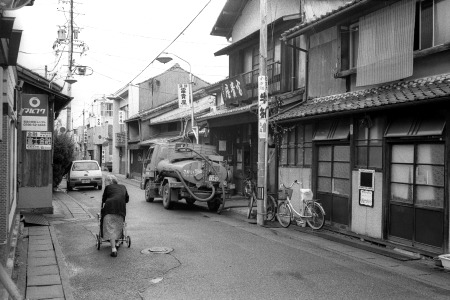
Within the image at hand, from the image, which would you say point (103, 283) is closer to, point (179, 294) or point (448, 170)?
point (179, 294)

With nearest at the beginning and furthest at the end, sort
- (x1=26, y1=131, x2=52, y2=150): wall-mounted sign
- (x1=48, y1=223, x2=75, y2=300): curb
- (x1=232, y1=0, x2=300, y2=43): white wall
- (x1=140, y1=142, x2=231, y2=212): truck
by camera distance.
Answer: (x1=48, y1=223, x2=75, y2=300): curb < (x1=26, y1=131, x2=52, y2=150): wall-mounted sign < (x1=140, y1=142, x2=231, y2=212): truck < (x1=232, y1=0, x2=300, y2=43): white wall

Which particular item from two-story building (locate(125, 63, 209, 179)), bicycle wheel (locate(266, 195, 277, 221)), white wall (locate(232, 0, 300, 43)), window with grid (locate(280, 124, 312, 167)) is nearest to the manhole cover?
bicycle wheel (locate(266, 195, 277, 221))

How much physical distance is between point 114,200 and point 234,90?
435 inches

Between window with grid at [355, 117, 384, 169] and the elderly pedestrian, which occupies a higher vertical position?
window with grid at [355, 117, 384, 169]

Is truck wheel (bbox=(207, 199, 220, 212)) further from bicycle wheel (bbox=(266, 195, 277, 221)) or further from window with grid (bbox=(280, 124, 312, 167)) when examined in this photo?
window with grid (bbox=(280, 124, 312, 167))

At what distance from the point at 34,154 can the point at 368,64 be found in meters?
10.6

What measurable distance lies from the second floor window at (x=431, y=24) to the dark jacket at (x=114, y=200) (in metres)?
7.54

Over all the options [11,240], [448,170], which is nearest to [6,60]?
[11,240]

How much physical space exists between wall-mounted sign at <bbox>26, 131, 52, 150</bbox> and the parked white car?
1065 cm

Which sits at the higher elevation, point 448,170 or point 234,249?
point 448,170

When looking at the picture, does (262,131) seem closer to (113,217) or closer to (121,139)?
(113,217)

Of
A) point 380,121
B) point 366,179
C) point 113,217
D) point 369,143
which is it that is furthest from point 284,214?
point 113,217

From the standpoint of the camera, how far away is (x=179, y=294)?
6.14m

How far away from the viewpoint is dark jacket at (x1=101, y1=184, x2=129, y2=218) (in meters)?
8.90
